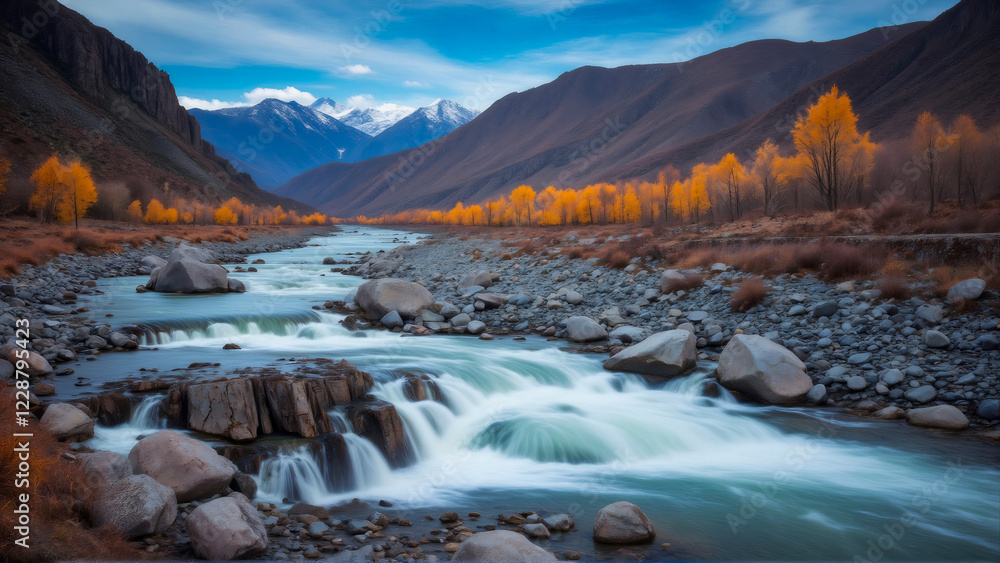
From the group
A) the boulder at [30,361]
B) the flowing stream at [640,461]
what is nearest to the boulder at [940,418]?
the flowing stream at [640,461]

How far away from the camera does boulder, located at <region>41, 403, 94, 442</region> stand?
746 centimetres

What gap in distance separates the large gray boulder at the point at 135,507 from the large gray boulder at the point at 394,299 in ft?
42.0

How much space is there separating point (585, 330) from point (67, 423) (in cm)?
1270

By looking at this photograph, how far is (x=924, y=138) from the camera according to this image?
129ft

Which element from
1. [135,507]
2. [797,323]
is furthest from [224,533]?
[797,323]

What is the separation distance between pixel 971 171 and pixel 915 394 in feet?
139

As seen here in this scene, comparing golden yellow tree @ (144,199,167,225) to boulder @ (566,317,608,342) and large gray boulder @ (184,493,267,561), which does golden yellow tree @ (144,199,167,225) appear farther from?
large gray boulder @ (184,493,267,561)

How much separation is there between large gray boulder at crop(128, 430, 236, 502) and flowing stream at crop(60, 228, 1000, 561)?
95cm

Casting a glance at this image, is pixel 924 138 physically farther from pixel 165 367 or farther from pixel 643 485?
pixel 165 367

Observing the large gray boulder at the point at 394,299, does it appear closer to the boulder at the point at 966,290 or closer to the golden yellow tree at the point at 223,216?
the boulder at the point at 966,290

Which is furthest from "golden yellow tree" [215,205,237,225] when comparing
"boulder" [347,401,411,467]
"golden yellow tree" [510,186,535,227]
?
"boulder" [347,401,411,467]

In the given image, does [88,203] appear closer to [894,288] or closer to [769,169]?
[894,288]

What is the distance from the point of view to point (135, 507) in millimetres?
5434

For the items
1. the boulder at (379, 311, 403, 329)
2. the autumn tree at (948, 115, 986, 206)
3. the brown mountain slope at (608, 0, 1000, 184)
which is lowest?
the boulder at (379, 311, 403, 329)
